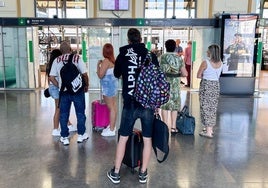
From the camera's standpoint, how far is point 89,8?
30.2 feet

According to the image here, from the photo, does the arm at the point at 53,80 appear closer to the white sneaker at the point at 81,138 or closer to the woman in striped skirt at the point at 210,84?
the white sneaker at the point at 81,138

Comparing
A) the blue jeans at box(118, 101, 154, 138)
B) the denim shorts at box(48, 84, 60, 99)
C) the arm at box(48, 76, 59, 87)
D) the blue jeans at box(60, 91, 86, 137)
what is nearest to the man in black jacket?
the blue jeans at box(118, 101, 154, 138)

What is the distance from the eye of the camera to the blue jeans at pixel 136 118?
10.1 ft

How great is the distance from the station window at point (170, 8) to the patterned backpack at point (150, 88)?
6700mm

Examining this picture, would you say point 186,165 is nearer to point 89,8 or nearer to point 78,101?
point 78,101

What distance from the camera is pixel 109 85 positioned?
181 inches

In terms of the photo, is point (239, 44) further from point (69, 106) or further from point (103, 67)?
point (69, 106)

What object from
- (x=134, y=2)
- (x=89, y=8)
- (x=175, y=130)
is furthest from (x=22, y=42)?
(x=175, y=130)

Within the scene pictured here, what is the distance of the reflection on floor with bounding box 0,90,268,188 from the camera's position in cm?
332

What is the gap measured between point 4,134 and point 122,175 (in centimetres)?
243

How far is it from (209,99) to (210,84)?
0.23 m

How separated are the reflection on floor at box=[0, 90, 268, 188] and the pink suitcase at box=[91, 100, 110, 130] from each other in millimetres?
177

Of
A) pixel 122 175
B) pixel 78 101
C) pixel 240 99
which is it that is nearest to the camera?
pixel 122 175

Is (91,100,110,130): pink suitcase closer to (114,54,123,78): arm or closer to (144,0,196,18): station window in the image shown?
(114,54,123,78): arm
